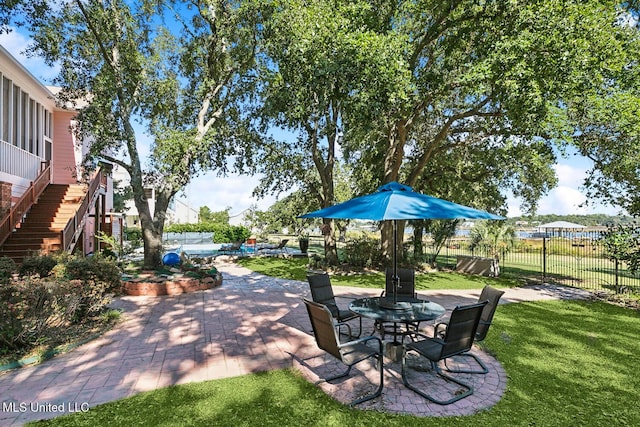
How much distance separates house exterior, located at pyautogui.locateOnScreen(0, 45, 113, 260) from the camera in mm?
10562

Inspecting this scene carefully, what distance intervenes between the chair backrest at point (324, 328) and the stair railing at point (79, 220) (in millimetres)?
9843

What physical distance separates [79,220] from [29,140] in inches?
160

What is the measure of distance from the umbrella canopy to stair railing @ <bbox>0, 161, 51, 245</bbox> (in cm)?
1037

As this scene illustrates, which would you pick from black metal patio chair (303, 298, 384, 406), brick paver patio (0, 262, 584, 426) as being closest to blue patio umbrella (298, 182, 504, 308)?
black metal patio chair (303, 298, 384, 406)

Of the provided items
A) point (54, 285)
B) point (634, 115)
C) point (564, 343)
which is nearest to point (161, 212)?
point (54, 285)

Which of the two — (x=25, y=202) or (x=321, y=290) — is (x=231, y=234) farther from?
(x=321, y=290)

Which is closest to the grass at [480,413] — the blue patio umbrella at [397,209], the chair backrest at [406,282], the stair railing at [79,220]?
the chair backrest at [406,282]

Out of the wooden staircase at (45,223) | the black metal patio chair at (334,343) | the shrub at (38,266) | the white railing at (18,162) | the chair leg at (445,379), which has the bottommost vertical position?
the chair leg at (445,379)

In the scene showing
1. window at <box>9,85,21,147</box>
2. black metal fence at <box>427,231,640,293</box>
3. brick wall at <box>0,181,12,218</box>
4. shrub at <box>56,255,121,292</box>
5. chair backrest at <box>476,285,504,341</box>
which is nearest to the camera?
chair backrest at <box>476,285,504,341</box>

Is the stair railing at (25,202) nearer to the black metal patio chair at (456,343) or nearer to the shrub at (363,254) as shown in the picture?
the black metal patio chair at (456,343)

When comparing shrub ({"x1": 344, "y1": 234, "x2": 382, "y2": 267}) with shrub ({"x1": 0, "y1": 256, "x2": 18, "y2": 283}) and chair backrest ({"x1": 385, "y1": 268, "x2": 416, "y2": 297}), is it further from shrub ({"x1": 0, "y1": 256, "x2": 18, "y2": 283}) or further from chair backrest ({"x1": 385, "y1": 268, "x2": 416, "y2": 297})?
shrub ({"x1": 0, "y1": 256, "x2": 18, "y2": 283})

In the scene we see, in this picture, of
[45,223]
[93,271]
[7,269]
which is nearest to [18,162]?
[45,223]

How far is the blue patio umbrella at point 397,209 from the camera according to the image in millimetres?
4516

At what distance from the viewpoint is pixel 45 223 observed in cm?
1142
